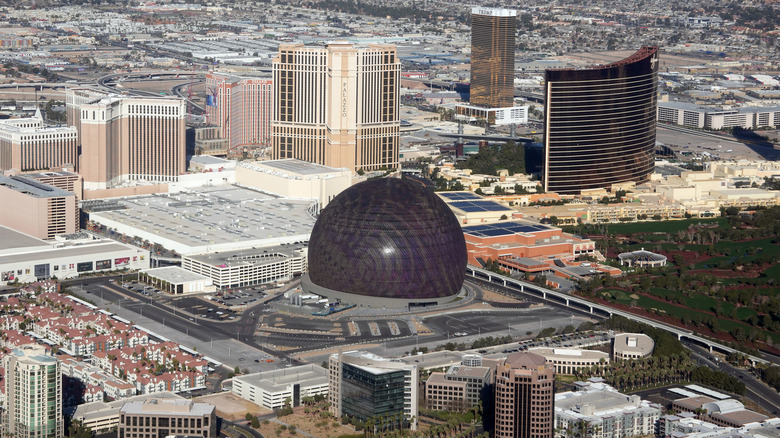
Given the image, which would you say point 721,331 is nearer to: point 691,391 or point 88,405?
point 691,391

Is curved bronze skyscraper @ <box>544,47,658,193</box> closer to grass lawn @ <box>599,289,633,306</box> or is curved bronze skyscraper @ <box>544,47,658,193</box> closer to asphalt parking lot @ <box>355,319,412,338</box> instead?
grass lawn @ <box>599,289,633,306</box>

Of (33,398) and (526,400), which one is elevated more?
(526,400)

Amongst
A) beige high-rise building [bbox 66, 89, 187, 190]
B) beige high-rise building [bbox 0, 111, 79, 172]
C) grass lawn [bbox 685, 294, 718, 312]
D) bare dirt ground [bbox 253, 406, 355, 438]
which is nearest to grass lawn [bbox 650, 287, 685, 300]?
grass lawn [bbox 685, 294, 718, 312]

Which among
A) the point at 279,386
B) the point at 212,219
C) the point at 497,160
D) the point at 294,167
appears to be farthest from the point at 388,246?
the point at 497,160

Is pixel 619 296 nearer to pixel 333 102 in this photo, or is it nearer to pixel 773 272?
pixel 773 272

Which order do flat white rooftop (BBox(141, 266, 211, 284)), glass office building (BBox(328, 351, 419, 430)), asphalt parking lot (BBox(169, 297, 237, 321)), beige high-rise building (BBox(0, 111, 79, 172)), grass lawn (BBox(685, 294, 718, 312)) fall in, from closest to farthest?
glass office building (BBox(328, 351, 419, 430)) → asphalt parking lot (BBox(169, 297, 237, 321)) → grass lawn (BBox(685, 294, 718, 312)) → flat white rooftop (BBox(141, 266, 211, 284)) → beige high-rise building (BBox(0, 111, 79, 172))

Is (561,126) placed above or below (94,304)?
above

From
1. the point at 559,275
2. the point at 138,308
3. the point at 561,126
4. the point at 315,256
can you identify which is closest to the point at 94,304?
the point at 138,308
